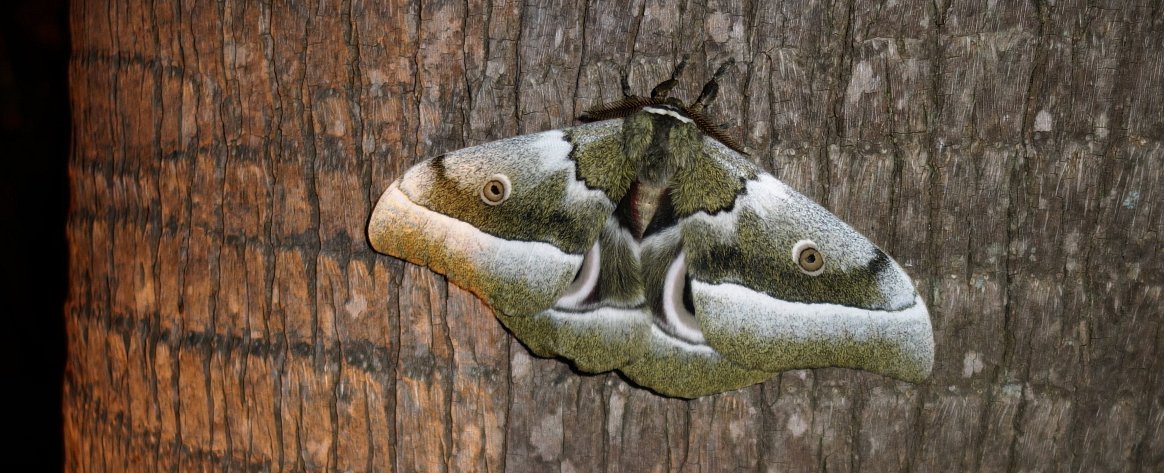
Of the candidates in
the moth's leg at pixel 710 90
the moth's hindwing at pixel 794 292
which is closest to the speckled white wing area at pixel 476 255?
the moth's hindwing at pixel 794 292

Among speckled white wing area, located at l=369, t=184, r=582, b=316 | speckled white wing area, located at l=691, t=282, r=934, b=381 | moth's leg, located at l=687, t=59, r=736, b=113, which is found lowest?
speckled white wing area, located at l=691, t=282, r=934, b=381

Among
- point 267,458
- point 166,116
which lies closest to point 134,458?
point 267,458

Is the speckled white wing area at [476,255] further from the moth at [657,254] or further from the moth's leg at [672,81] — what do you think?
the moth's leg at [672,81]

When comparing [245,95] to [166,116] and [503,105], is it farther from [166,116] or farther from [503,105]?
[503,105]

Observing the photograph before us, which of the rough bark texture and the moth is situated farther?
the moth

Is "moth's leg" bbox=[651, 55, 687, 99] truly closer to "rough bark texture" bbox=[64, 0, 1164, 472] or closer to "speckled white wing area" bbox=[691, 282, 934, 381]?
"rough bark texture" bbox=[64, 0, 1164, 472]

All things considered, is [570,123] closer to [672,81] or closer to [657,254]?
[672,81]

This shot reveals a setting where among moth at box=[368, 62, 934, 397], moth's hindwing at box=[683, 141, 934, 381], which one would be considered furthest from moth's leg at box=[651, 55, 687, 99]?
moth's hindwing at box=[683, 141, 934, 381]

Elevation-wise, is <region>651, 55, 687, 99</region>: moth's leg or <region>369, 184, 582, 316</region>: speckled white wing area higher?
<region>651, 55, 687, 99</region>: moth's leg
